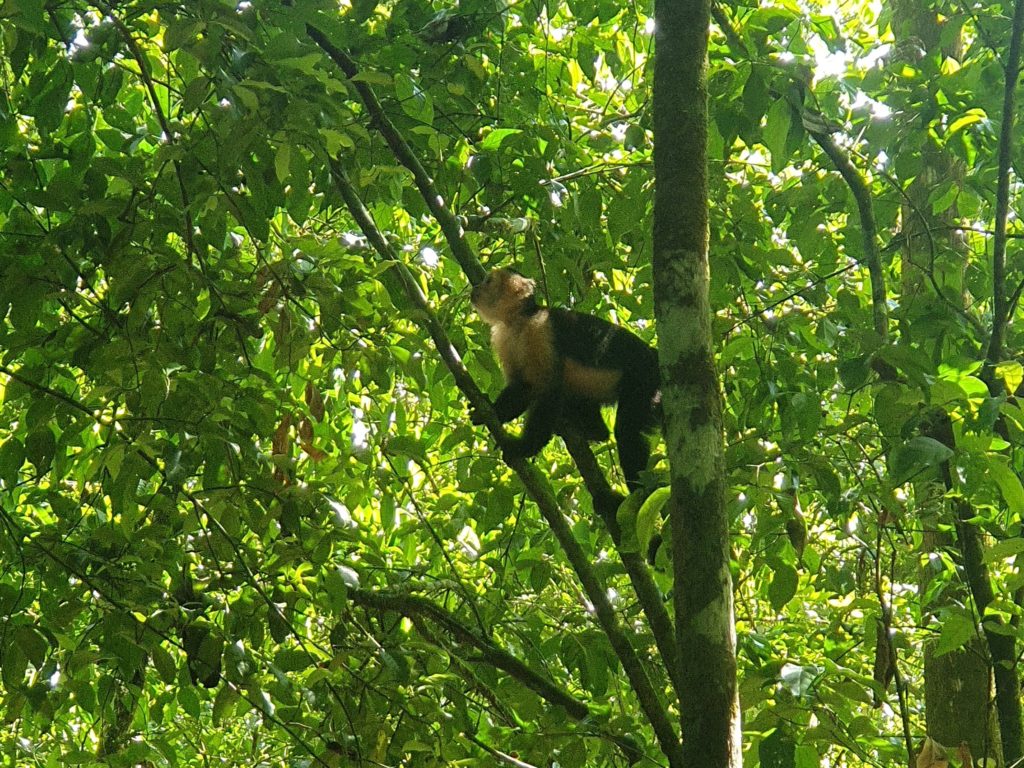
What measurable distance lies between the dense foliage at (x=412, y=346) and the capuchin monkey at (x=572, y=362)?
49 centimetres

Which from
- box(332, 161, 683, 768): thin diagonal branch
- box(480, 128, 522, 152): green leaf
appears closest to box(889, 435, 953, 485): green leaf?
box(332, 161, 683, 768): thin diagonal branch

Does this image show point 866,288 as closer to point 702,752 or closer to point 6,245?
point 702,752

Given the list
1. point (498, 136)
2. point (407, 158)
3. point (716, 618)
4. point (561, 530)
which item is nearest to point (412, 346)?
point (407, 158)

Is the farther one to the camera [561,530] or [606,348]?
[606,348]

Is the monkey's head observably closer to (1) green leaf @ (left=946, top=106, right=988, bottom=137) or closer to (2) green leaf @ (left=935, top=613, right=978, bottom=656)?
(1) green leaf @ (left=946, top=106, right=988, bottom=137)

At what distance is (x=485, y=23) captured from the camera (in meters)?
3.31

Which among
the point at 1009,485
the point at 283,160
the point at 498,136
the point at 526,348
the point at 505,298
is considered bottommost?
the point at 1009,485

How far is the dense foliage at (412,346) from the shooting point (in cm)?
241

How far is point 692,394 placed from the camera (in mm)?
2031

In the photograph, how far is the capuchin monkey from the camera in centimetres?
452

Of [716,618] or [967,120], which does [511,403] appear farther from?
[716,618]

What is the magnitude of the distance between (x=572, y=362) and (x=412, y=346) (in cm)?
148

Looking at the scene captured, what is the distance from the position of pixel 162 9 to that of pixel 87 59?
39cm

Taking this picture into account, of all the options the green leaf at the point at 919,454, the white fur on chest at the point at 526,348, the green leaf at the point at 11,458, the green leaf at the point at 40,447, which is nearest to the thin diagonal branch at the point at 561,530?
the green leaf at the point at 919,454
